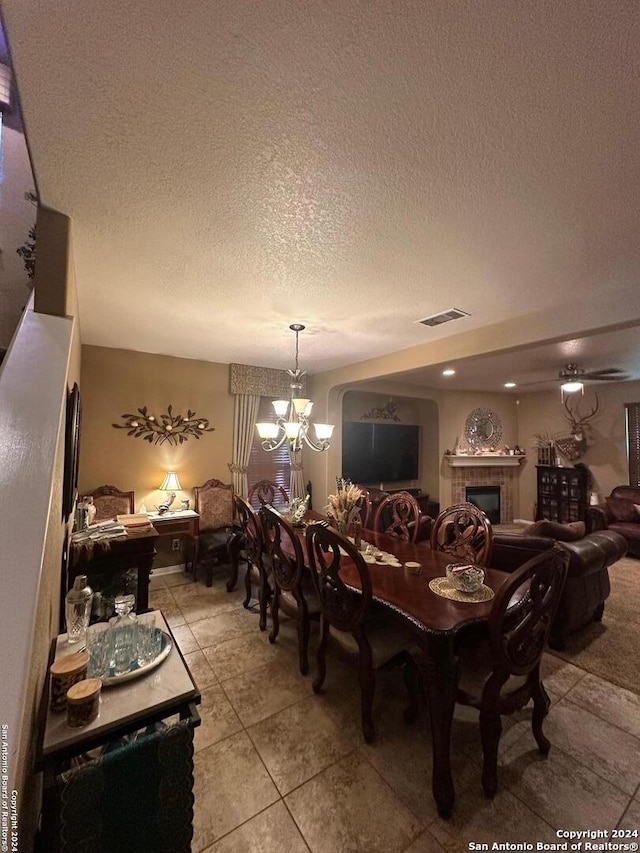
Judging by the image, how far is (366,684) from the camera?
1.78 meters

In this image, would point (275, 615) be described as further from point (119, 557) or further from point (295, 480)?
point (295, 480)

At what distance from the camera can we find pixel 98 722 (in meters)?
1.03

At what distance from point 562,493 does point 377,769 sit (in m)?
6.26

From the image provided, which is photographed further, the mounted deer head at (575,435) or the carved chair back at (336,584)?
the mounted deer head at (575,435)

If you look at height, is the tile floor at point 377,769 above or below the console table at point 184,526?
below

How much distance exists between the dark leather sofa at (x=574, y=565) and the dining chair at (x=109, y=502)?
383cm

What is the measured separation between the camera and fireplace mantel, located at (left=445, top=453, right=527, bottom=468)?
→ 6.44m

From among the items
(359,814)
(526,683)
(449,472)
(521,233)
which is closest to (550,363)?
(449,472)

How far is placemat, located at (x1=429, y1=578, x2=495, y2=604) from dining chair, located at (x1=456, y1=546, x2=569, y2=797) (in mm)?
235

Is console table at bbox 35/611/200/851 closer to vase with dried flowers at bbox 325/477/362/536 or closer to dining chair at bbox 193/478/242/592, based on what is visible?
vase with dried flowers at bbox 325/477/362/536

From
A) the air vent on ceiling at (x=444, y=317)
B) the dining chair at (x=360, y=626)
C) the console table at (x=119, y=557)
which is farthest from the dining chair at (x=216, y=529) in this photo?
the air vent on ceiling at (x=444, y=317)

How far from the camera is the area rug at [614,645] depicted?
2.35m

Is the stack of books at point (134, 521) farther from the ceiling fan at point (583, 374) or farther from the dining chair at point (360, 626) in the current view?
the ceiling fan at point (583, 374)

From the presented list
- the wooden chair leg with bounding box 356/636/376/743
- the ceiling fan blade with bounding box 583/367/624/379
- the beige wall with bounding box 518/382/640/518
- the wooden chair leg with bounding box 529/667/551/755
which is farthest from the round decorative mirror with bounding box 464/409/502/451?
the wooden chair leg with bounding box 356/636/376/743
